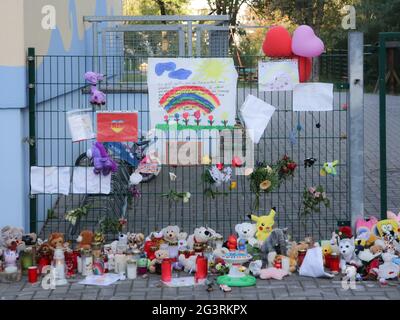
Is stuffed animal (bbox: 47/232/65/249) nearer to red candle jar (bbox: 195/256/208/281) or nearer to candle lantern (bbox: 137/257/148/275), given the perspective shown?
candle lantern (bbox: 137/257/148/275)

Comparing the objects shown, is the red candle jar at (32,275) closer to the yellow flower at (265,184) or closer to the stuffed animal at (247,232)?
the stuffed animal at (247,232)

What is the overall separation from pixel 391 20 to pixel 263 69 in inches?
1359

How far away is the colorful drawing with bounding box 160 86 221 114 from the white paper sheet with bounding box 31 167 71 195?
1248mm

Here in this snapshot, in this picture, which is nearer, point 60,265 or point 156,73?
point 60,265

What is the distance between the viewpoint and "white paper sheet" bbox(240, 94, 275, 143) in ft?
26.5

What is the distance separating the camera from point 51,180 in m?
8.13

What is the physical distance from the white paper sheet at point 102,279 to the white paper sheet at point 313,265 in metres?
1.72

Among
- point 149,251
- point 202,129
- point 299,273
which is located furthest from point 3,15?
point 299,273

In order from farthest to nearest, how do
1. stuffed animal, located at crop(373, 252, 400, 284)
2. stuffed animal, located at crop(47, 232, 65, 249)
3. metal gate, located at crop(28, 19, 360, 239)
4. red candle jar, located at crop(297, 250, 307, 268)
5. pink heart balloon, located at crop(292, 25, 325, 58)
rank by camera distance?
1. metal gate, located at crop(28, 19, 360, 239)
2. pink heart balloon, located at crop(292, 25, 325, 58)
3. stuffed animal, located at crop(47, 232, 65, 249)
4. red candle jar, located at crop(297, 250, 307, 268)
5. stuffed animal, located at crop(373, 252, 400, 284)

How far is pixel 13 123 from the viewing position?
8.08 m

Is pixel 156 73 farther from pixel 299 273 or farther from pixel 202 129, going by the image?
pixel 299 273

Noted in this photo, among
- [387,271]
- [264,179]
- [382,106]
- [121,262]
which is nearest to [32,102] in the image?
[121,262]

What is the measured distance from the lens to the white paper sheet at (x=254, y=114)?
808 cm

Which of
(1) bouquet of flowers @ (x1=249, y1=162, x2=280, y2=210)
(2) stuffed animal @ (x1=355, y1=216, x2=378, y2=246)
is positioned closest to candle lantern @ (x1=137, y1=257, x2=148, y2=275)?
(1) bouquet of flowers @ (x1=249, y1=162, x2=280, y2=210)
